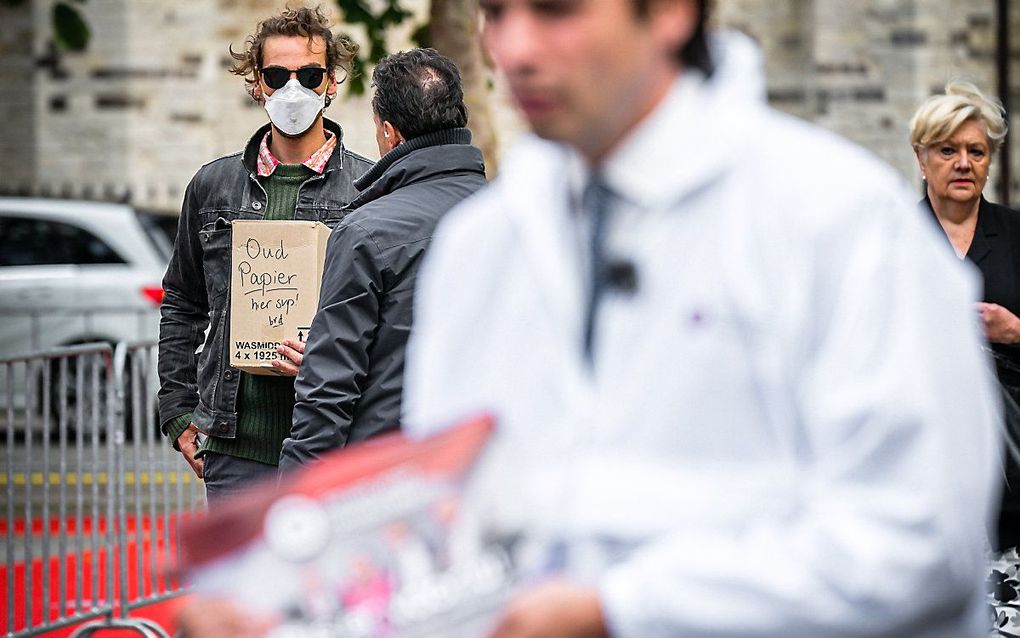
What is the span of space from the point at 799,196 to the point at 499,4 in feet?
1.14

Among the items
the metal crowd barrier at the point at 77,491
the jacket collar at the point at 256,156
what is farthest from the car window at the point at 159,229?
the jacket collar at the point at 256,156

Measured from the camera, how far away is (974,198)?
489 cm

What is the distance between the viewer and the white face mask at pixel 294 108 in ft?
15.1

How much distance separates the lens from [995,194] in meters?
17.9

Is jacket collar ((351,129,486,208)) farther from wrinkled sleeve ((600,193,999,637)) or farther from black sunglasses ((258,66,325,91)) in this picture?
wrinkled sleeve ((600,193,999,637))

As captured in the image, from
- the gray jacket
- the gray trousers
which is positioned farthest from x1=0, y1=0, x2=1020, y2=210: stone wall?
the gray jacket

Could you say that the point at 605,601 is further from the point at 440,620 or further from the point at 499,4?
the point at 499,4

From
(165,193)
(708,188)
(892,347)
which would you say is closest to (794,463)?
(892,347)

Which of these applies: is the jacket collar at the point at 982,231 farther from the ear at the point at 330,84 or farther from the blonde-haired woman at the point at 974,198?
the ear at the point at 330,84

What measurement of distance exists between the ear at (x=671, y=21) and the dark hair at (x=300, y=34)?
329 centimetres

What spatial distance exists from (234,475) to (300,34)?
1282 mm

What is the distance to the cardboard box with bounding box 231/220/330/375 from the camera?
14.3ft

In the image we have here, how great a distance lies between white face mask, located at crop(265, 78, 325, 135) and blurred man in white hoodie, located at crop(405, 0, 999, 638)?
3.04 m

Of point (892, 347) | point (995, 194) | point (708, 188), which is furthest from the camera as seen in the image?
point (995, 194)
